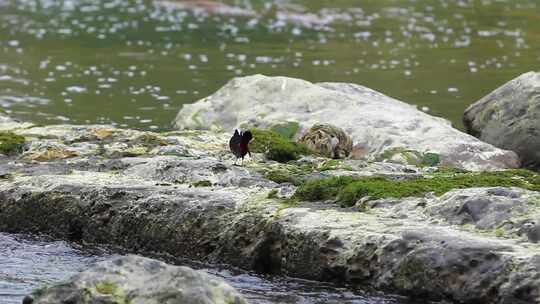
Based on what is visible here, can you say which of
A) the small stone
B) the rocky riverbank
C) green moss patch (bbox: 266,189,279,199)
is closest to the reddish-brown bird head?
the rocky riverbank

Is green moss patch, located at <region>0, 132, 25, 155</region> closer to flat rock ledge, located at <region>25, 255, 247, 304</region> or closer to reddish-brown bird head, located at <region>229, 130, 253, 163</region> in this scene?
reddish-brown bird head, located at <region>229, 130, 253, 163</region>

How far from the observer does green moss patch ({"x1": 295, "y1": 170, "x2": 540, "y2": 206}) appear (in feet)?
39.2

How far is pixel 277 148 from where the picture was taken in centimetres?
1498

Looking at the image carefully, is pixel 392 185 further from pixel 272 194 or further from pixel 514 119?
pixel 514 119

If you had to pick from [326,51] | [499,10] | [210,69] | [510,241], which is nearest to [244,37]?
[326,51]

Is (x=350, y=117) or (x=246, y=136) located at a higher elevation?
(x=350, y=117)

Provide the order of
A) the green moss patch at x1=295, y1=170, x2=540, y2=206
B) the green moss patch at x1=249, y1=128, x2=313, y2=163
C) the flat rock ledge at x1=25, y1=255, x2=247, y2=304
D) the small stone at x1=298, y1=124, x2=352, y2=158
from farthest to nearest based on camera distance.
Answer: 1. the small stone at x1=298, y1=124, x2=352, y2=158
2. the green moss patch at x1=249, y1=128, x2=313, y2=163
3. the green moss patch at x1=295, y1=170, x2=540, y2=206
4. the flat rock ledge at x1=25, y1=255, x2=247, y2=304

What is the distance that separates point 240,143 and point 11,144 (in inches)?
136

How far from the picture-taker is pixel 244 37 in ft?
134

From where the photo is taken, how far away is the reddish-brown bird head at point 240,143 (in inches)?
532

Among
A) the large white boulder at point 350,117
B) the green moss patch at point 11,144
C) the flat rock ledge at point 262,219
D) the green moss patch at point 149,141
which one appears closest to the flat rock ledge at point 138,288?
the flat rock ledge at point 262,219

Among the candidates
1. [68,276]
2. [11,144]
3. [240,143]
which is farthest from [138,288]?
[11,144]

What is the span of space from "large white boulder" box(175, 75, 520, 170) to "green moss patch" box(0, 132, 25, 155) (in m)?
5.95

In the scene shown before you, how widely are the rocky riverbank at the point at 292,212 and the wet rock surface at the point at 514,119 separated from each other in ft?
18.9
